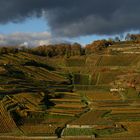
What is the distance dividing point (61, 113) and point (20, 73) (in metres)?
28.3

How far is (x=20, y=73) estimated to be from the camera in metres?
76.9

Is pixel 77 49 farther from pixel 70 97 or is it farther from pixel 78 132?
pixel 78 132

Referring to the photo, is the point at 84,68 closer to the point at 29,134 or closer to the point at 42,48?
the point at 42,48

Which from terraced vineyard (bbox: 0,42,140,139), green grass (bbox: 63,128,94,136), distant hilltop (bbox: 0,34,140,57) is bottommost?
green grass (bbox: 63,128,94,136)

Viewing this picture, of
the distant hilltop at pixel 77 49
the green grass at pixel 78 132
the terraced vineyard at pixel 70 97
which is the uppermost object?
the distant hilltop at pixel 77 49

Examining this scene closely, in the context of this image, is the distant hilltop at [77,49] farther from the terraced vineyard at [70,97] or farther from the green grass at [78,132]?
the green grass at [78,132]

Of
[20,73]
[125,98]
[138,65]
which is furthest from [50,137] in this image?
[138,65]

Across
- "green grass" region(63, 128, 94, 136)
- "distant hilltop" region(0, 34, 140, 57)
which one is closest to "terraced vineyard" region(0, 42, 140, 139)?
"green grass" region(63, 128, 94, 136)

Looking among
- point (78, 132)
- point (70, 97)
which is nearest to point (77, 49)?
point (70, 97)

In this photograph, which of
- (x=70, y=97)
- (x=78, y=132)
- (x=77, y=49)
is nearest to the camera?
(x=78, y=132)

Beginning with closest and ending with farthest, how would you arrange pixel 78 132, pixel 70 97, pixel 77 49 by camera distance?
pixel 78 132 → pixel 70 97 → pixel 77 49

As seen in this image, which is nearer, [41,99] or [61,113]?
A: [61,113]

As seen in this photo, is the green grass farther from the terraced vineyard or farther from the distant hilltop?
the distant hilltop

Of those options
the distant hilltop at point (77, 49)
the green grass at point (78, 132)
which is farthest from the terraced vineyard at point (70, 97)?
the distant hilltop at point (77, 49)
